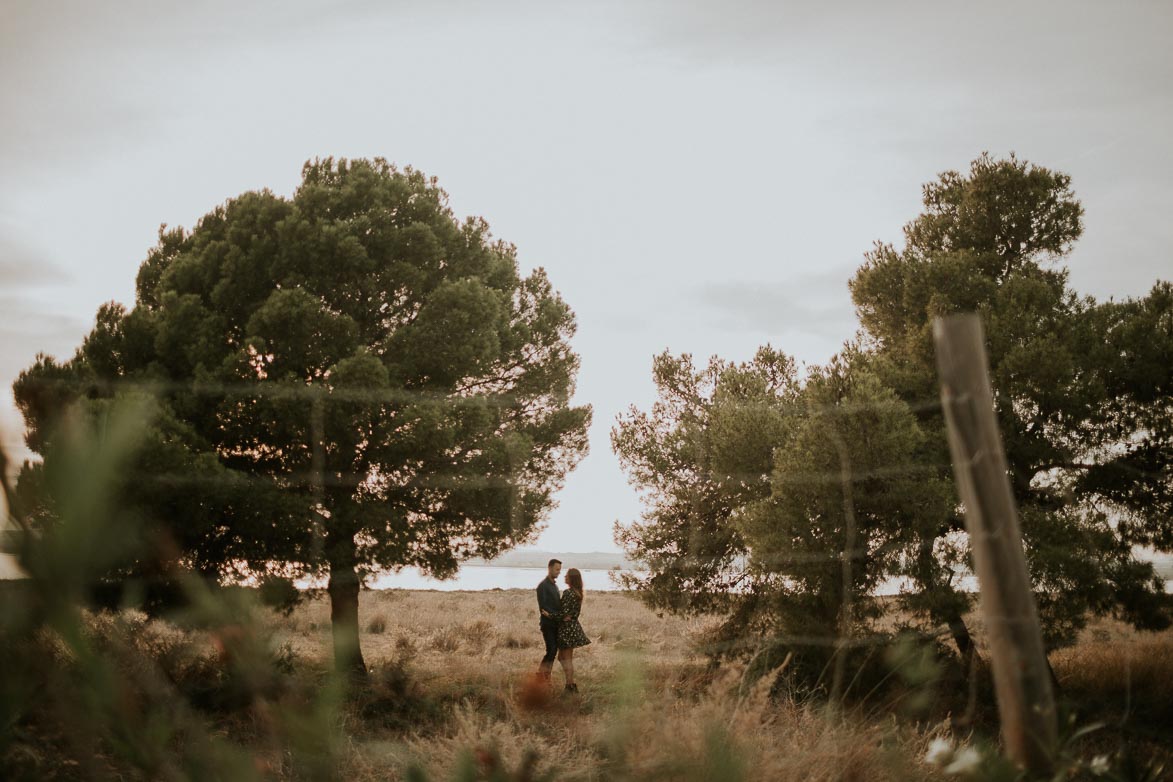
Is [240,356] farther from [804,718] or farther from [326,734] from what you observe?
[326,734]

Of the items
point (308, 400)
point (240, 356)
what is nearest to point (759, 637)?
point (308, 400)

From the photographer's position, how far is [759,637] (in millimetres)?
12766

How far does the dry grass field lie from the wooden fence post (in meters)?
0.27

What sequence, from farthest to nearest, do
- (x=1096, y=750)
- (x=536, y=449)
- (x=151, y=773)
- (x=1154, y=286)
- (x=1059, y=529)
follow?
1. (x=536, y=449)
2. (x=1154, y=286)
3. (x=1059, y=529)
4. (x=1096, y=750)
5. (x=151, y=773)

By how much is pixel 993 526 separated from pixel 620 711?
5.11 ft

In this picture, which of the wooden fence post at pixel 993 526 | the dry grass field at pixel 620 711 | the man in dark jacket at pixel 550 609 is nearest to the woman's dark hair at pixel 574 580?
the man in dark jacket at pixel 550 609

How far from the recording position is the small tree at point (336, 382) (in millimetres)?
11297

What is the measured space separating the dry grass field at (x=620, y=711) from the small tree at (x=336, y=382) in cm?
197

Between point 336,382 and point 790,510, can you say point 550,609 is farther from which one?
point 336,382

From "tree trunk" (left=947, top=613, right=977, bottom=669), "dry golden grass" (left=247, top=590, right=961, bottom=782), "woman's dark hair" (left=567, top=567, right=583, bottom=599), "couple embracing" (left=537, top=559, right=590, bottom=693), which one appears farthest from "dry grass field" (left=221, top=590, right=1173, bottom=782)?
"tree trunk" (left=947, top=613, right=977, bottom=669)

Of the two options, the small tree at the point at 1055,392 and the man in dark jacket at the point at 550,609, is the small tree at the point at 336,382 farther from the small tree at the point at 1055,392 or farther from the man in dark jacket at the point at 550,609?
the small tree at the point at 1055,392

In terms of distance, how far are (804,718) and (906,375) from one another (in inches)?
348

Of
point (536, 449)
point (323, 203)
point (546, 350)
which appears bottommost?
point (536, 449)

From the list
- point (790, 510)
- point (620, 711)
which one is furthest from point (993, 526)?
point (790, 510)
